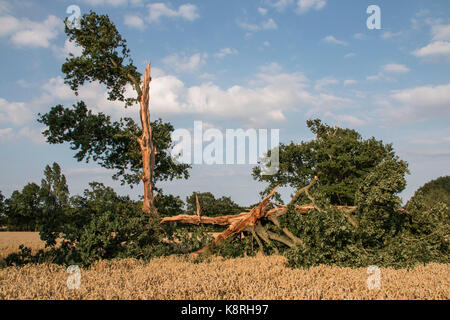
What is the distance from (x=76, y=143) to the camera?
13227 millimetres

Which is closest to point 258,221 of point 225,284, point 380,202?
point 380,202

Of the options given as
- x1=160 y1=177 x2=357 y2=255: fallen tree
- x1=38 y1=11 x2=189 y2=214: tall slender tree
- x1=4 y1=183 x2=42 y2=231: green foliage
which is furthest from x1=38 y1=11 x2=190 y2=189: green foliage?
x1=4 y1=183 x2=42 y2=231: green foliage

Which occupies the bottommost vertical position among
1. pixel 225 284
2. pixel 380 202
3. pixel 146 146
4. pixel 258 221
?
pixel 225 284

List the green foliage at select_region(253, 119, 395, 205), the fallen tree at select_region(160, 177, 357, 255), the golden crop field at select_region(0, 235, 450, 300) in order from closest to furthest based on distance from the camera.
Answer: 1. the golden crop field at select_region(0, 235, 450, 300)
2. the fallen tree at select_region(160, 177, 357, 255)
3. the green foliage at select_region(253, 119, 395, 205)

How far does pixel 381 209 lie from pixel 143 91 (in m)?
8.75

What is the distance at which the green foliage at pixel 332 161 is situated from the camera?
22.7 meters

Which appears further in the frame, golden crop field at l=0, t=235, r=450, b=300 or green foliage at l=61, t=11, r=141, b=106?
green foliage at l=61, t=11, r=141, b=106

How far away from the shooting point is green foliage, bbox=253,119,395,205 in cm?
2267

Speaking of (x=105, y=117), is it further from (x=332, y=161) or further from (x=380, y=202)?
(x=332, y=161)

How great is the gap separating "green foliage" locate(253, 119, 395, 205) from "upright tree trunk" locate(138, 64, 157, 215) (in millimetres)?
12030

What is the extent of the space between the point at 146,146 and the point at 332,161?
47.5 ft

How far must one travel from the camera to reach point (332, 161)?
75.7 ft

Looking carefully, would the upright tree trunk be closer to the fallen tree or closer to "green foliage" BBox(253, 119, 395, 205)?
the fallen tree
